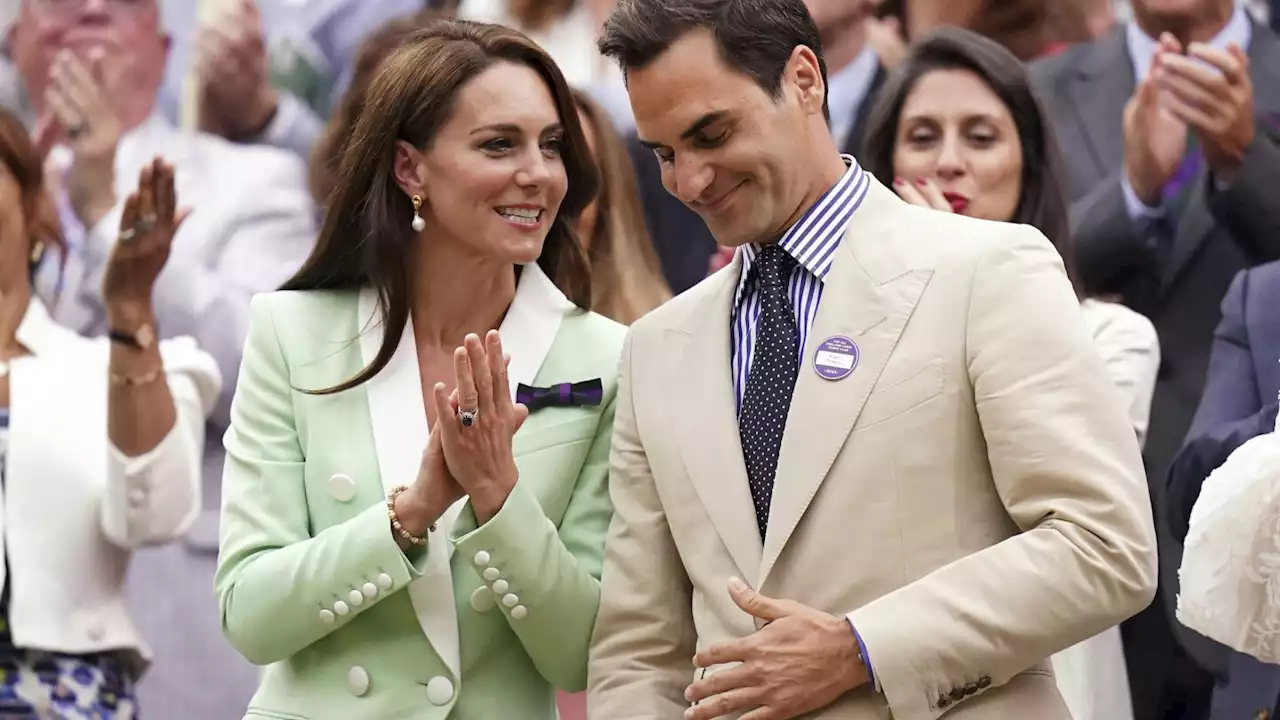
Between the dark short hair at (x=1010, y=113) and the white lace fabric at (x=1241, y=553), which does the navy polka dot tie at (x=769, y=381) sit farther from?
the dark short hair at (x=1010, y=113)

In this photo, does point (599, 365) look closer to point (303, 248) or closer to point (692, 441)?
point (692, 441)

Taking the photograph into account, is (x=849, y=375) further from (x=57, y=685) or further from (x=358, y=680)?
(x=57, y=685)

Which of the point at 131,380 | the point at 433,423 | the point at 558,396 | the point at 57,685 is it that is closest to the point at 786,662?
the point at 558,396

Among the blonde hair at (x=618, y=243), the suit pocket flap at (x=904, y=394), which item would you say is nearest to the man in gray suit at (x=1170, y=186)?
the blonde hair at (x=618, y=243)

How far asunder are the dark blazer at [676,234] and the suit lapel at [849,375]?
7.42 feet

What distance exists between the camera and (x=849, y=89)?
4699 millimetres

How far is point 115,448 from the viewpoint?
3.93 meters

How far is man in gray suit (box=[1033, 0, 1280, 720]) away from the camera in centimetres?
390

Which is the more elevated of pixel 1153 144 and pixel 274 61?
pixel 1153 144

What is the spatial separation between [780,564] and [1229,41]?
8.68 feet

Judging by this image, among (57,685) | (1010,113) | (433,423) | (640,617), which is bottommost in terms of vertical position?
(57,685)

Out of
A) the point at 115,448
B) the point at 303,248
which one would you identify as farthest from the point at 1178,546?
the point at 303,248

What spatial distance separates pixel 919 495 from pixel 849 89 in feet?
8.54

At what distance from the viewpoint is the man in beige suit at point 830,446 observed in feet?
7.15
